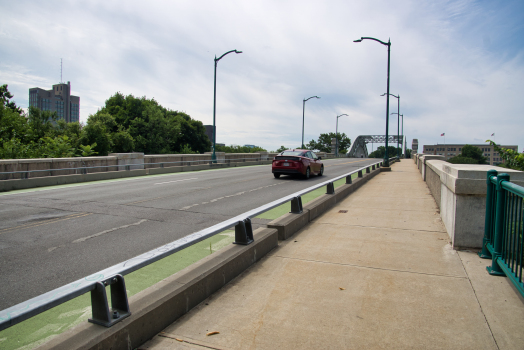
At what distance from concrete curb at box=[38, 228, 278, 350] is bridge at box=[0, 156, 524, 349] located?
0.01 metres

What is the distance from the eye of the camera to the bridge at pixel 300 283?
3100 millimetres

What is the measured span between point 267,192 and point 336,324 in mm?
10309

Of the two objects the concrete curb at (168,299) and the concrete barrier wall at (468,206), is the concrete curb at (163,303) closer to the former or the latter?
the concrete curb at (168,299)

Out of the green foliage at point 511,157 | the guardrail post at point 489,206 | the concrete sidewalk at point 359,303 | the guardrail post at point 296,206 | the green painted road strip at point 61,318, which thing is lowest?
the green painted road strip at point 61,318

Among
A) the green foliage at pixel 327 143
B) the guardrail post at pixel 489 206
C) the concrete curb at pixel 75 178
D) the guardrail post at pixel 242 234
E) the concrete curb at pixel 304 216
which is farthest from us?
the green foliage at pixel 327 143

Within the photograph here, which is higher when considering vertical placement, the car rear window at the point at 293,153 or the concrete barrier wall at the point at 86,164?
the car rear window at the point at 293,153

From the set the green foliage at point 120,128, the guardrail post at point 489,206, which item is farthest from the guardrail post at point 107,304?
the green foliage at point 120,128

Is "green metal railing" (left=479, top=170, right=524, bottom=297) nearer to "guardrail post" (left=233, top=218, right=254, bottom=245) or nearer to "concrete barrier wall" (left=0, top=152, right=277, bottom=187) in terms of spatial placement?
"guardrail post" (left=233, top=218, right=254, bottom=245)

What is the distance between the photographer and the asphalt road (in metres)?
5.12

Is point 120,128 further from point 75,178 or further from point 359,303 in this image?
point 359,303

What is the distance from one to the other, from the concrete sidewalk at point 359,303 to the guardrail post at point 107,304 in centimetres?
37

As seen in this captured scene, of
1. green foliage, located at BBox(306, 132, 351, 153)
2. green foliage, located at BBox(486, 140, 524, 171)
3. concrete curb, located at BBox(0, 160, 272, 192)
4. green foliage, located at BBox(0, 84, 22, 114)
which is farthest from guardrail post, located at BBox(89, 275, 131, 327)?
green foliage, located at BBox(306, 132, 351, 153)

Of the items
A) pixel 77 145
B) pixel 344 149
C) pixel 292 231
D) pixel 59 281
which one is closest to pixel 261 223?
pixel 292 231

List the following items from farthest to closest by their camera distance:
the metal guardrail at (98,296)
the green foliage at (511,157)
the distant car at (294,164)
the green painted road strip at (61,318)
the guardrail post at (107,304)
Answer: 1. the distant car at (294,164)
2. the green foliage at (511,157)
3. the green painted road strip at (61,318)
4. the guardrail post at (107,304)
5. the metal guardrail at (98,296)
